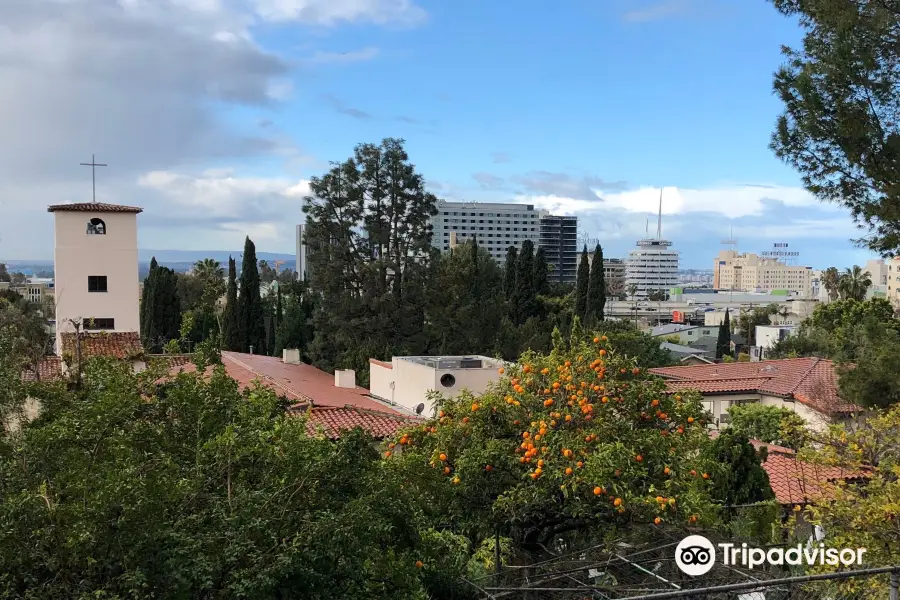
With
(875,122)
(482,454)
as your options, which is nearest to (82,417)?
(482,454)

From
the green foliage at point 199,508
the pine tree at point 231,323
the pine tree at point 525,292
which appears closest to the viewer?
the green foliage at point 199,508

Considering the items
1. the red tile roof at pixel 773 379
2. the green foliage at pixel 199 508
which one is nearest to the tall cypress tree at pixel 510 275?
the red tile roof at pixel 773 379

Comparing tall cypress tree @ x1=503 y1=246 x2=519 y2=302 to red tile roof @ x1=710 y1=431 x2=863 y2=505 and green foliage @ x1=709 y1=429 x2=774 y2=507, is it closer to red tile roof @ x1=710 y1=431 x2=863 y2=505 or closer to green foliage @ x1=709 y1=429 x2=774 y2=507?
red tile roof @ x1=710 y1=431 x2=863 y2=505

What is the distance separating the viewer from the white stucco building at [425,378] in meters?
19.7

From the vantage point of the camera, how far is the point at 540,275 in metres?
52.4

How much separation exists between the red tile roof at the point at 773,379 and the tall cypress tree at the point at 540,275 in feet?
66.8

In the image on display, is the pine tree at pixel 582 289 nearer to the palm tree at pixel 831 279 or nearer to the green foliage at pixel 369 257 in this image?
the green foliage at pixel 369 257

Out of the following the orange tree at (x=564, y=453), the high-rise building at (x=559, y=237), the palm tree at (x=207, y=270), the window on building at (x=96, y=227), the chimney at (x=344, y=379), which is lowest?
the chimney at (x=344, y=379)

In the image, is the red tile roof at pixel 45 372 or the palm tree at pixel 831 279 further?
the palm tree at pixel 831 279

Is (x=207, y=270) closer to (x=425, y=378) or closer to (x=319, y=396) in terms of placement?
(x=319, y=396)

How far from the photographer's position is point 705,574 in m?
7.77

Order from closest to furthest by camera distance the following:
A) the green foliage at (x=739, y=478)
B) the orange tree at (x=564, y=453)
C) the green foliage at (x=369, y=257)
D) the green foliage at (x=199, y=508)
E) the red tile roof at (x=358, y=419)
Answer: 1. the green foliage at (x=199, y=508)
2. the orange tree at (x=564, y=453)
3. the green foliage at (x=739, y=478)
4. the red tile roof at (x=358, y=419)
5. the green foliage at (x=369, y=257)

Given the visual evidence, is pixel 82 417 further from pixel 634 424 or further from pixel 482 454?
pixel 634 424

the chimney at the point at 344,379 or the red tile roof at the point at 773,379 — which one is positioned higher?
the chimney at the point at 344,379
